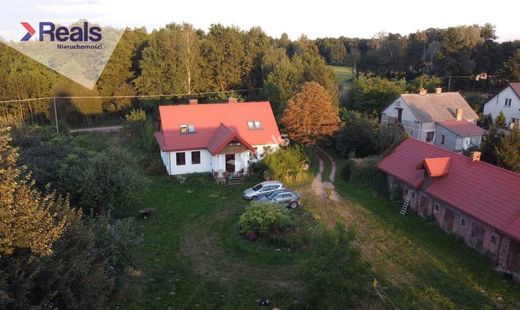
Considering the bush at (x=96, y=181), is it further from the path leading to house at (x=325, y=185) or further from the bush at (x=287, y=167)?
the path leading to house at (x=325, y=185)

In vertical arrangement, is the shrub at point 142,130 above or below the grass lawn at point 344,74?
below

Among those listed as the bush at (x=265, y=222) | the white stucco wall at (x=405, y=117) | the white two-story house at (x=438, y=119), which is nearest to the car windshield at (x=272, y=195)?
the bush at (x=265, y=222)

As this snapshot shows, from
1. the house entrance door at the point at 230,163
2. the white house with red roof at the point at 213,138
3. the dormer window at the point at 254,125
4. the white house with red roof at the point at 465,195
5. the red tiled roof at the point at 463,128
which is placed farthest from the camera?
the red tiled roof at the point at 463,128

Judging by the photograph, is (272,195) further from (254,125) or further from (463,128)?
(463,128)

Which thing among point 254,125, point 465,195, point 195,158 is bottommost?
point 195,158

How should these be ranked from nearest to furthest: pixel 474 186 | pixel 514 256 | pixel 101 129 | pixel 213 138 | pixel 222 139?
1. pixel 514 256
2. pixel 474 186
3. pixel 222 139
4. pixel 213 138
5. pixel 101 129

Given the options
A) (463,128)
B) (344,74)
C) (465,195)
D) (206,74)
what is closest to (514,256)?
(465,195)

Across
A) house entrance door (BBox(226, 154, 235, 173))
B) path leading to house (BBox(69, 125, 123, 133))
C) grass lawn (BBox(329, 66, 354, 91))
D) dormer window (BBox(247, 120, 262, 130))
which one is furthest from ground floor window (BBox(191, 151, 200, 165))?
grass lawn (BBox(329, 66, 354, 91))
